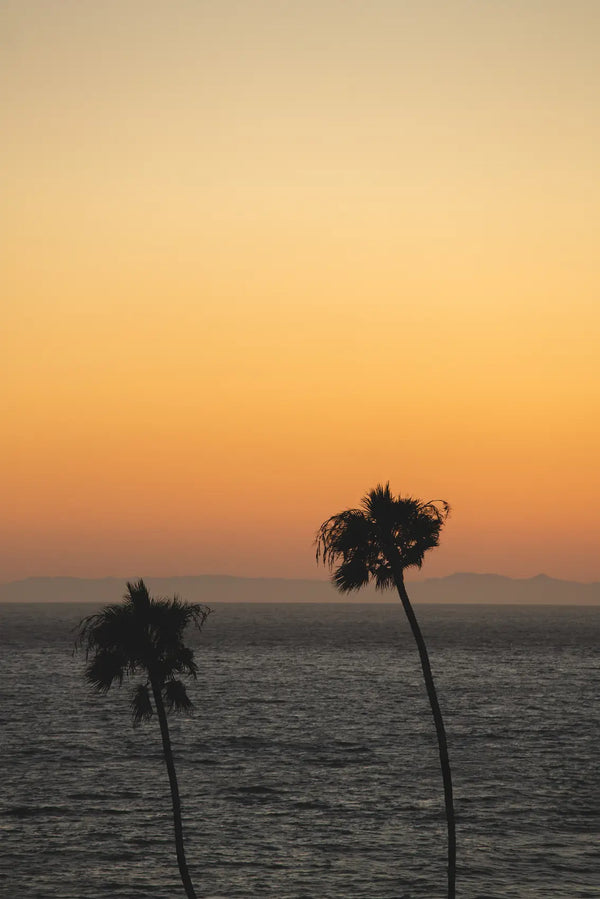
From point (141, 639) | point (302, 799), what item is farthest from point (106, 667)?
point (302, 799)

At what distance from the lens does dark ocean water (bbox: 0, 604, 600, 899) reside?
52.2m

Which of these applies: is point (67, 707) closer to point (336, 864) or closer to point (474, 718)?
point (474, 718)

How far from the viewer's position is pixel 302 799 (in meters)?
70.8

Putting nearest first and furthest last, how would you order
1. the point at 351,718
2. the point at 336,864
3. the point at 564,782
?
the point at 336,864 < the point at 564,782 < the point at 351,718

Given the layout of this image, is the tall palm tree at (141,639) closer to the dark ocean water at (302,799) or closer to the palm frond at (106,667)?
the palm frond at (106,667)

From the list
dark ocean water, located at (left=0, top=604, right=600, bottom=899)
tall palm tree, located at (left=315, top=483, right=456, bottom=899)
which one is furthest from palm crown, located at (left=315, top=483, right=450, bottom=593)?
dark ocean water, located at (left=0, top=604, right=600, bottom=899)

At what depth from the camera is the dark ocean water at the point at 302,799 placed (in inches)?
2055

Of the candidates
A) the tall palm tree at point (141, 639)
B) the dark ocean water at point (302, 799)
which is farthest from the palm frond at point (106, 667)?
the dark ocean water at point (302, 799)

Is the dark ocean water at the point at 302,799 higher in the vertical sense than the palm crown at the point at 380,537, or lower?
lower

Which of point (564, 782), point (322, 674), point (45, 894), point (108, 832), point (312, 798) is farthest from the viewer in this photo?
point (322, 674)

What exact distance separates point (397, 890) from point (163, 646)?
2193 cm

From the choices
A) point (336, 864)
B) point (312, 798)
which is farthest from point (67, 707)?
point (336, 864)

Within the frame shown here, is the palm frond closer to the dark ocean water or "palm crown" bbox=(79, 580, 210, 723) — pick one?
"palm crown" bbox=(79, 580, 210, 723)

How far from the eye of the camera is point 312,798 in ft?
233
